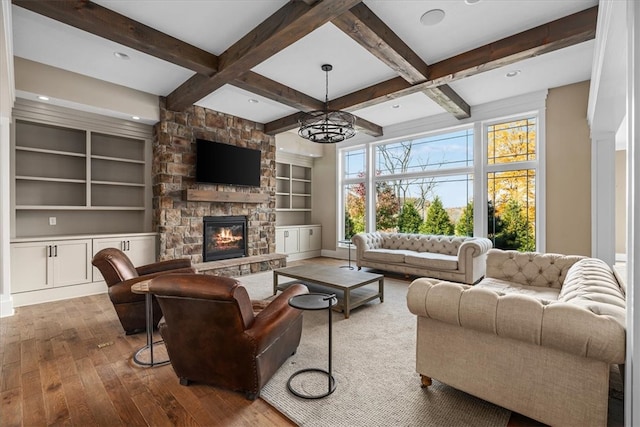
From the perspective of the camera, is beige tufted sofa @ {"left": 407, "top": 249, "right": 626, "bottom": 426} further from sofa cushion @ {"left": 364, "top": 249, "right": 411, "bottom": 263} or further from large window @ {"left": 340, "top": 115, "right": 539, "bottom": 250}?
large window @ {"left": 340, "top": 115, "right": 539, "bottom": 250}

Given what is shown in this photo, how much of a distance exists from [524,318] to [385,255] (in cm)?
415

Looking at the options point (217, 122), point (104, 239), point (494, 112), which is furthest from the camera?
point (217, 122)

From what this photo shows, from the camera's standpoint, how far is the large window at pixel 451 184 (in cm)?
539

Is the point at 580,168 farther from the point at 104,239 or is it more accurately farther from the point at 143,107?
the point at 104,239

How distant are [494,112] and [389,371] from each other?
16.5 feet

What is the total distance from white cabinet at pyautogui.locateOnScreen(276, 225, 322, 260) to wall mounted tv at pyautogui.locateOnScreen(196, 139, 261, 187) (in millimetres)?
1599

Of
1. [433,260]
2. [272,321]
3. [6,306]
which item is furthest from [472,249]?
[6,306]

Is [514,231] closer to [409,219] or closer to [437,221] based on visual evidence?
[437,221]

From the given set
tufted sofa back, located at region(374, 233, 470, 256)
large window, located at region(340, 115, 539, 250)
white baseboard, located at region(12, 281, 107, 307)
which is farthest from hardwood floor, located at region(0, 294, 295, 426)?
large window, located at region(340, 115, 539, 250)

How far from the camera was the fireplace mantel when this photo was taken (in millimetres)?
5367

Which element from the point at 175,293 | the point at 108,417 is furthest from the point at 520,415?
the point at 108,417

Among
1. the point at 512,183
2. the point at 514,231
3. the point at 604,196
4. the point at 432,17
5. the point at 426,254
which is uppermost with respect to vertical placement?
the point at 432,17

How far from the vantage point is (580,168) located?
4723mm

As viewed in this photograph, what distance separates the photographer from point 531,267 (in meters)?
3.41
